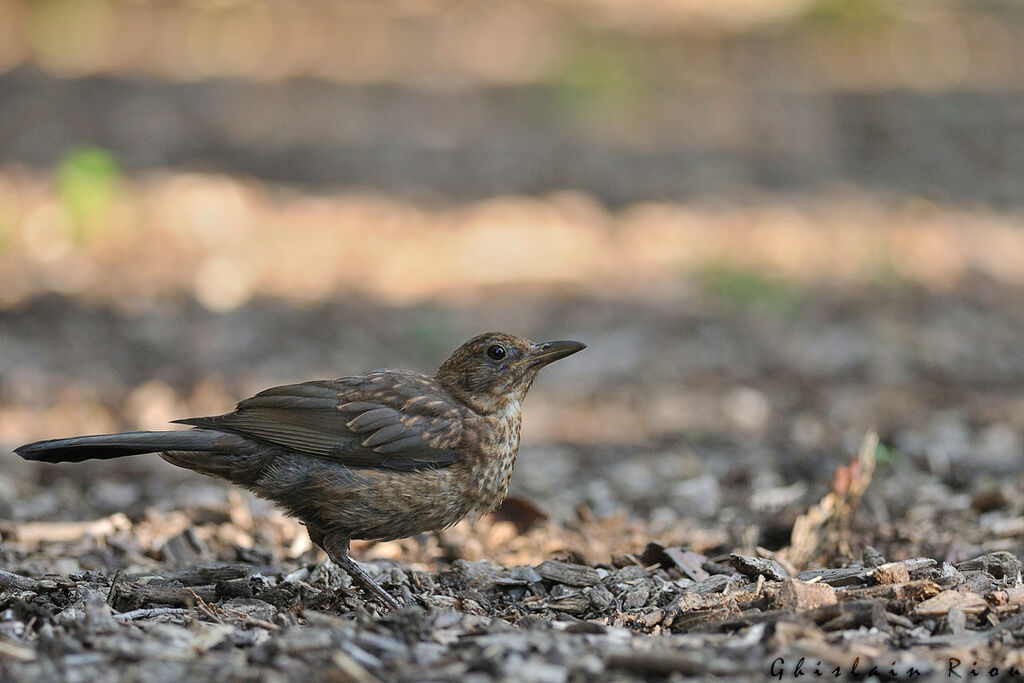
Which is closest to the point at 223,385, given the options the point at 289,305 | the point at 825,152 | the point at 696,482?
the point at 289,305

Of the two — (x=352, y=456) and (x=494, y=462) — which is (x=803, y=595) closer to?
(x=494, y=462)

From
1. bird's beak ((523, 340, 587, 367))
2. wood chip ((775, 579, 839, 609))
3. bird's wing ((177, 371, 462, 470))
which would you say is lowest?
wood chip ((775, 579, 839, 609))

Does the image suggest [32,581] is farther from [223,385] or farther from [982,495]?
[982,495]

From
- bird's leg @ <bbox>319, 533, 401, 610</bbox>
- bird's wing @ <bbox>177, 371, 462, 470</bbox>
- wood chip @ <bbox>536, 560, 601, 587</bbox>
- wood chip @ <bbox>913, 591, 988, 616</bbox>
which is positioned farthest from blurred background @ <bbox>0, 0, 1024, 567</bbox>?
wood chip @ <bbox>913, 591, 988, 616</bbox>

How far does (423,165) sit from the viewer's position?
11.8 m

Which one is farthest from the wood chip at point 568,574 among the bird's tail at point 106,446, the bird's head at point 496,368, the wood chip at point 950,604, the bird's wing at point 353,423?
the bird's tail at point 106,446

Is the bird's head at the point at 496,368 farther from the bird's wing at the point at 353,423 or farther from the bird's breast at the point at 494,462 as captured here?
the bird's wing at the point at 353,423

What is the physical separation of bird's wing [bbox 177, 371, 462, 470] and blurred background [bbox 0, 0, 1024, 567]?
773 mm

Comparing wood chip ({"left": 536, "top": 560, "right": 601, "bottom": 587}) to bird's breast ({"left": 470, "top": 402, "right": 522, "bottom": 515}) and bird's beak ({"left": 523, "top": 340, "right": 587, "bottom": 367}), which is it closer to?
bird's breast ({"left": 470, "top": 402, "right": 522, "bottom": 515})

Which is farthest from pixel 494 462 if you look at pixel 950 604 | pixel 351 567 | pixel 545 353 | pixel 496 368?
pixel 950 604

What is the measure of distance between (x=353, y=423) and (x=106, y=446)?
0.87 meters

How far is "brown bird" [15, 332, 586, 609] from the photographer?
4375 mm

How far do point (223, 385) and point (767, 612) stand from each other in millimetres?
4519

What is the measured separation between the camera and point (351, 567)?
4.32 metres
